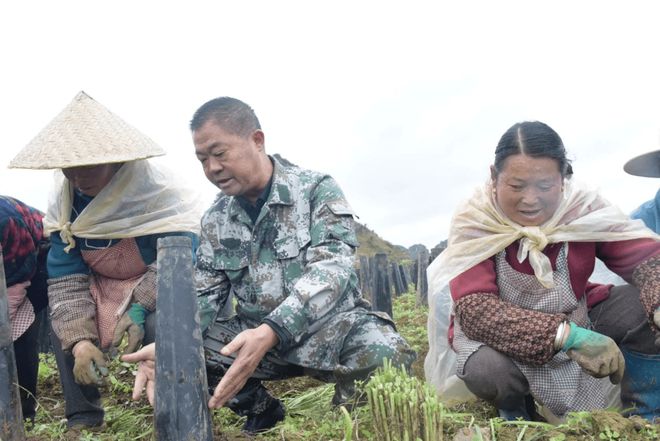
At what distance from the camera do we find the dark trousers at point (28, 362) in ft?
12.3

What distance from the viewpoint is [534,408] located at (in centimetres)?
309

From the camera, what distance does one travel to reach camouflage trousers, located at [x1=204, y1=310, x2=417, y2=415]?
2947 millimetres

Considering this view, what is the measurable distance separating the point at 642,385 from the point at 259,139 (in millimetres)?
2041

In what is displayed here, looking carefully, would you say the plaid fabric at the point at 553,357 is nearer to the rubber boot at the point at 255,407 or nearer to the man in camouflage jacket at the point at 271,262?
the man in camouflage jacket at the point at 271,262

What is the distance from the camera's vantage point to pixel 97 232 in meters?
3.42

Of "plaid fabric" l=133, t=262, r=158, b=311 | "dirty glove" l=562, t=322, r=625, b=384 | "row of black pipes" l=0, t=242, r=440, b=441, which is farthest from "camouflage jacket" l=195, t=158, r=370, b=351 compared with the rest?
"dirty glove" l=562, t=322, r=625, b=384


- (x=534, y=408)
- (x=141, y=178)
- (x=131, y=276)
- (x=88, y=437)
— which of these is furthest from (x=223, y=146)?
(x=534, y=408)

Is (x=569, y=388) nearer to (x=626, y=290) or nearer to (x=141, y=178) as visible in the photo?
(x=626, y=290)

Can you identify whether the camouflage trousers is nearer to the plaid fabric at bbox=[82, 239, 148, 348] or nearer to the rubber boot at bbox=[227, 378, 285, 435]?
the rubber boot at bbox=[227, 378, 285, 435]

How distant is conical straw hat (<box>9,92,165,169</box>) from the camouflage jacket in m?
0.50

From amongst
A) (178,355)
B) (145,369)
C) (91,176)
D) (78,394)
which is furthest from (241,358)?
(91,176)

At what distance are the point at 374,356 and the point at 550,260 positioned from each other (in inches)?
33.7

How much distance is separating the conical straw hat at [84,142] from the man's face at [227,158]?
483 mm

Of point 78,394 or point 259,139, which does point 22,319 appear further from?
point 259,139
